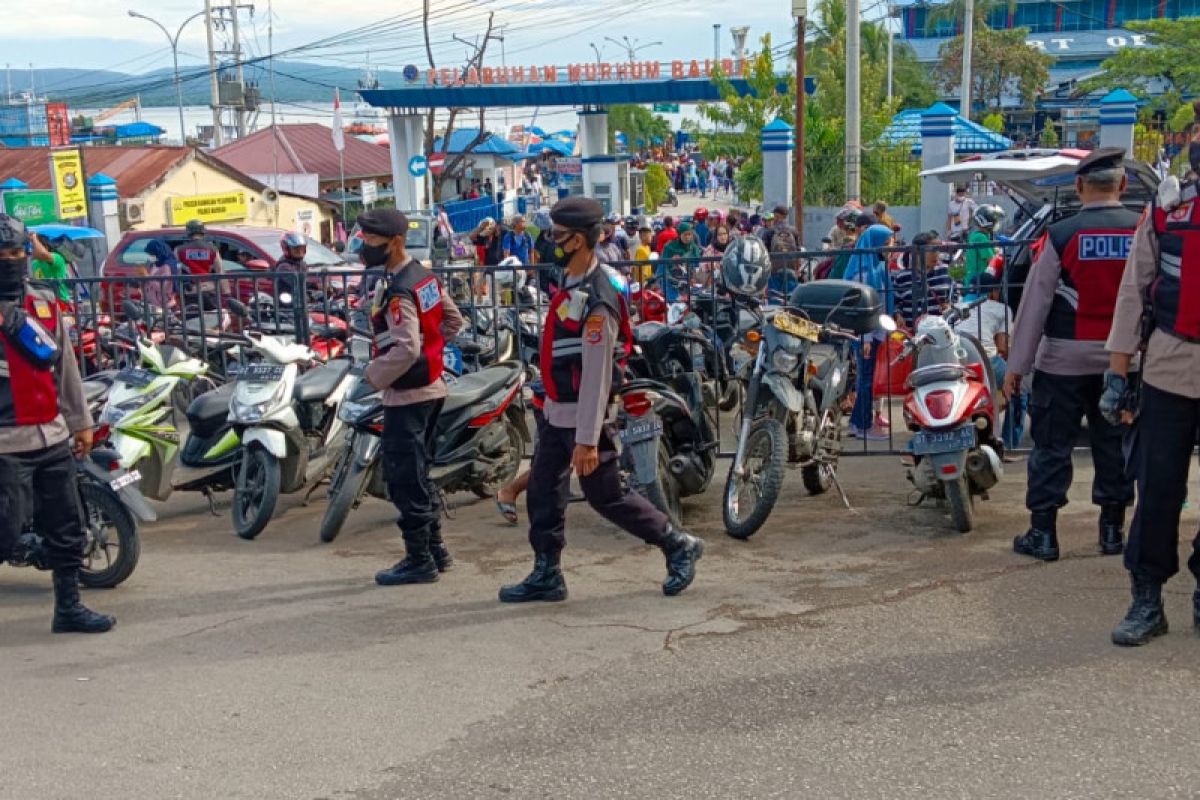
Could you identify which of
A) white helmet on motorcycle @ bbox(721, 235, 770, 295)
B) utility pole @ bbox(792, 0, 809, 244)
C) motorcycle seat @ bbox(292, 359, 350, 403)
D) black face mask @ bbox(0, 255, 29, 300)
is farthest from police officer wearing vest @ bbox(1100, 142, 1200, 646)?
utility pole @ bbox(792, 0, 809, 244)

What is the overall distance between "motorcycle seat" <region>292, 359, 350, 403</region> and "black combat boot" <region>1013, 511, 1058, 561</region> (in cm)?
395

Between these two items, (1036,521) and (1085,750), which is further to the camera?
(1036,521)

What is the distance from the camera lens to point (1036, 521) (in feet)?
20.5

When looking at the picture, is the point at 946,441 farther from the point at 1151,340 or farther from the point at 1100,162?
the point at 1151,340

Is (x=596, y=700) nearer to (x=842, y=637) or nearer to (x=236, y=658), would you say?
(x=842, y=637)

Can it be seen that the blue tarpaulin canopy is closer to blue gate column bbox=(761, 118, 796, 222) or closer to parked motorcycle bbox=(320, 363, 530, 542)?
blue gate column bbox=(761, 118, 796, 222)

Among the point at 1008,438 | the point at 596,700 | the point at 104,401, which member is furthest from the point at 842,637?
the point at 104,401

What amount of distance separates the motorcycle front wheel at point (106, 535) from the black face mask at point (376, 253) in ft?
5.22

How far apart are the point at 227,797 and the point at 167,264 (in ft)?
35.7

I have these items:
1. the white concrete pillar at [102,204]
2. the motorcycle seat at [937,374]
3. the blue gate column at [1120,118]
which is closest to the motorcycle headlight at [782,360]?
the motorcycle seat at [937,374]

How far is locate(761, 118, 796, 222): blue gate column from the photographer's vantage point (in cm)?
2416

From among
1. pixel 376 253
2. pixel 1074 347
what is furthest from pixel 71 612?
pixel 1074 347

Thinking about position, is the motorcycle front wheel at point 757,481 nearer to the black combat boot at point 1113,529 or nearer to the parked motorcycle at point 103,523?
the black combat boot at point 1113,529

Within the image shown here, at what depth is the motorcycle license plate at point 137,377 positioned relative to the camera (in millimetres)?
7715
